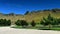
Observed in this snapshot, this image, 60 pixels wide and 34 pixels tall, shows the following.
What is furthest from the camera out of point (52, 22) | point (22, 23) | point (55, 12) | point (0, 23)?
point (55, 12)

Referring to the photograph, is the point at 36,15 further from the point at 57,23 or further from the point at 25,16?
the point at 57,23

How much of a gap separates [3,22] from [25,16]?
26634mm

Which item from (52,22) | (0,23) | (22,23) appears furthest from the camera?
(0,23)

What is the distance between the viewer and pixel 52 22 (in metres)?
47.8

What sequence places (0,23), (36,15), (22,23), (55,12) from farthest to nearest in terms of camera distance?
(36,15) → (55,12) → (0,23) → (22,23)

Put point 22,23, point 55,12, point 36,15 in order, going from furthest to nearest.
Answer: point 36,15 < point 55,12 < point 22,23

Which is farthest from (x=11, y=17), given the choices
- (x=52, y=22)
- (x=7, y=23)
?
(x=52, y=22)

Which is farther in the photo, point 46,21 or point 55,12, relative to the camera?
point 55,12

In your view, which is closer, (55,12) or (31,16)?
(55,12)

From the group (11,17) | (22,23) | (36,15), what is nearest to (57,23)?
(22,23)

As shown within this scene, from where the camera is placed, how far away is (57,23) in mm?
49500

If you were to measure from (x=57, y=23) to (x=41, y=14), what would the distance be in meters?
40.5

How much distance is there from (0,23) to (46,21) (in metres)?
19.0

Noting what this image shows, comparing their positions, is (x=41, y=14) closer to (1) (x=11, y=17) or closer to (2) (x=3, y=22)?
(1) (x=11, y=17)
